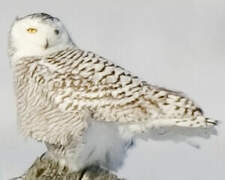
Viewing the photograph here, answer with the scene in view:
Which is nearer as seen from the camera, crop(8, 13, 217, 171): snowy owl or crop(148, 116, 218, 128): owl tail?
crop(148, 116, 218, 128): owl tail

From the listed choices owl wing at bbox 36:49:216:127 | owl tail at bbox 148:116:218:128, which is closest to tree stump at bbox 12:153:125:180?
owl wing at bbox 36:49:216:127

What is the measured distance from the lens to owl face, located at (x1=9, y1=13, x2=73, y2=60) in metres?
15.5

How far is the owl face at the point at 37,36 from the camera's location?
15500 mm

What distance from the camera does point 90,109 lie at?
14453 millimetres

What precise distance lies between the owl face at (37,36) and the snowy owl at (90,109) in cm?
33

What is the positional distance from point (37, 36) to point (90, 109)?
1492 millimetres

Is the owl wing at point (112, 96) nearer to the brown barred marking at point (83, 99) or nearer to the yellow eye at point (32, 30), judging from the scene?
the brown barred marking at point (83, 99)

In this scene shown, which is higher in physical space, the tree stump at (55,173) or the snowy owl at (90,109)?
the snowy owl at (90,109)

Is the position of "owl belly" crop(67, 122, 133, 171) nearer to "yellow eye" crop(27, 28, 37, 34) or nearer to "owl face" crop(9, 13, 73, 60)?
"owl face" crop(9, 13, 73, 60)

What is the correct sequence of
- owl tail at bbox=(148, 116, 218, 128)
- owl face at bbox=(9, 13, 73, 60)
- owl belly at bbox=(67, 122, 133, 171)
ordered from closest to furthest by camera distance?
owl tail at bbox=(148, 116, 218, 128) → owl belly at bbox=(67, 122, 133, 171) → owl face at bbox=(9, 13, 73, 60)

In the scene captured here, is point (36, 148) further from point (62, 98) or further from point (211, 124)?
point (211, 124)

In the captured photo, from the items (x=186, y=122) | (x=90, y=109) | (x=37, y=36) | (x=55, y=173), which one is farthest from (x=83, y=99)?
(x=37, y=36)

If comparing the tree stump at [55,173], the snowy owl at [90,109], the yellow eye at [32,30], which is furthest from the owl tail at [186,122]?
the yellow eye at [32,30]

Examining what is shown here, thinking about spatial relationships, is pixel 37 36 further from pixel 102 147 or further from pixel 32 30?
pixel 102 147
